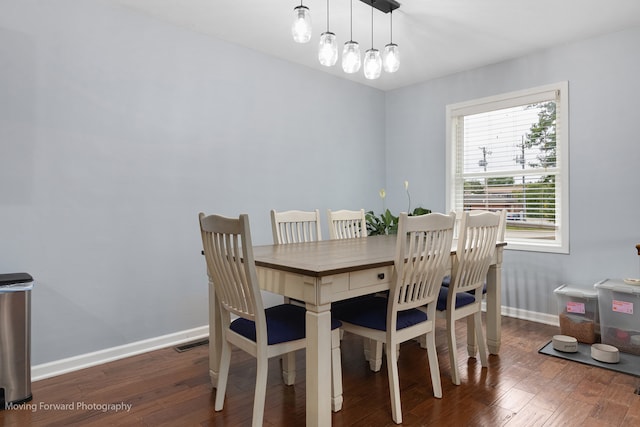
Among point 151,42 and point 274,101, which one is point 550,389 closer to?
point 274,101

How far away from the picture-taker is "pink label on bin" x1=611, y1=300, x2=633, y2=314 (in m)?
2.79

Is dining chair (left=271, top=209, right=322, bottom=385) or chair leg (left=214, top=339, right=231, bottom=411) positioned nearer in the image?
chair leg (left=214, top=339, right=231, bottom=411)

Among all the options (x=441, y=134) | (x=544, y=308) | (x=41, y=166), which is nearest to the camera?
(x=41, y=166)

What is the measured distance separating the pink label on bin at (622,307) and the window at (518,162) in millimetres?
670

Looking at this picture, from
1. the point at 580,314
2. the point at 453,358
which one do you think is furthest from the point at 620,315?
the point at 453,358

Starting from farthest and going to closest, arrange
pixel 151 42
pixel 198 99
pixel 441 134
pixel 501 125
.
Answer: pixel 441 134 < pixel 501 125 < pixel 198 99 < pixel 151 42

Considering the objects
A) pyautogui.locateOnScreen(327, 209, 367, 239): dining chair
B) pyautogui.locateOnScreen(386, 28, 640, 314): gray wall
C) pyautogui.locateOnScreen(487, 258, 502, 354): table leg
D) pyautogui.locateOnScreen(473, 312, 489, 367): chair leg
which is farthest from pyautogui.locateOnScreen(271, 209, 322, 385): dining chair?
pyautogui.locateOnScreen(386, 28, 640, 314): gray wall

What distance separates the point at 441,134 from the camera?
4.28m

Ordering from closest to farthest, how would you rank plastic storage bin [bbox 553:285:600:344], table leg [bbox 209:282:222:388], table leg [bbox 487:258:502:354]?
1. table leg [bbox 209:282:222:388]
2. table leg [bbox 487:258:502:354]
3. plastic storage bin [bbox 553:285:600:344]

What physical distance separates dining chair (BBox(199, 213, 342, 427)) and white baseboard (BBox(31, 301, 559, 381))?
1.10 meters

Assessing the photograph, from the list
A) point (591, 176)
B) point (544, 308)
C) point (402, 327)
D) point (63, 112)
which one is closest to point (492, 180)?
point (591, 176)

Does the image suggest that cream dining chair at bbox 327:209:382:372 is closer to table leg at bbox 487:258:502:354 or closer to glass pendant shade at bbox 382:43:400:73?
table leg at bbox 487:258:502:354

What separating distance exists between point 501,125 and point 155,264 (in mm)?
3425

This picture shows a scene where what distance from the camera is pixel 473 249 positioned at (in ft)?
7.64
